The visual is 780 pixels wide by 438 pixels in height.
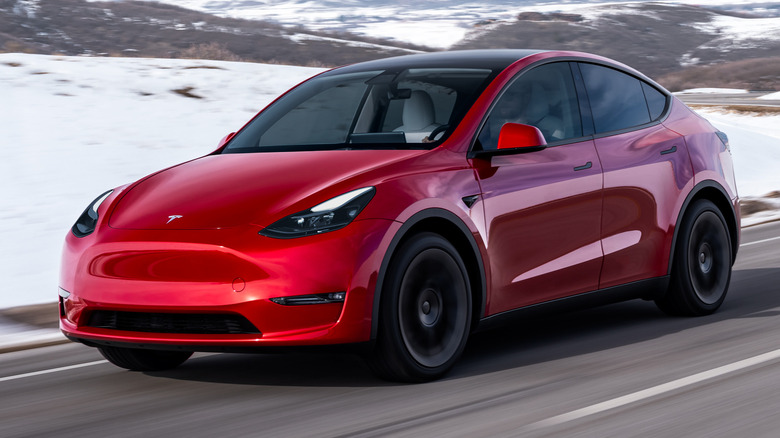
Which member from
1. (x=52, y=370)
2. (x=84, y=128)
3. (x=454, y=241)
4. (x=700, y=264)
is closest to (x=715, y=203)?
(x=700, y=264)

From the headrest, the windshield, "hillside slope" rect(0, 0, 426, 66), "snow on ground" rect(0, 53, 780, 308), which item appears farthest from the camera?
"hillside slope" rect(0, 0, 426, 66)

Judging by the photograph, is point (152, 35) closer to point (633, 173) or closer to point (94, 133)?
point (94, 133)

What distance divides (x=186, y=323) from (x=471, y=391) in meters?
1.28

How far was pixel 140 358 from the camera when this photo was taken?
5832 mm

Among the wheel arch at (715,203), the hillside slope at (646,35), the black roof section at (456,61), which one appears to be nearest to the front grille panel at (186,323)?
the black roof section at (456,61)

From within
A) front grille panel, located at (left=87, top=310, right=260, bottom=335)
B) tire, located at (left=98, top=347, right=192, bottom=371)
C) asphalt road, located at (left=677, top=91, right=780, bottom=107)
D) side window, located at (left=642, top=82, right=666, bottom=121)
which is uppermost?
side window, located at (left=642, top=82, right=666, bottom=121)

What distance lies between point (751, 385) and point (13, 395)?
3.43 metres

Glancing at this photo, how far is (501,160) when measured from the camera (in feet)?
18.5

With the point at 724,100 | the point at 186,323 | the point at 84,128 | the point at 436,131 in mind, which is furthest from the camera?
the point at 724,100

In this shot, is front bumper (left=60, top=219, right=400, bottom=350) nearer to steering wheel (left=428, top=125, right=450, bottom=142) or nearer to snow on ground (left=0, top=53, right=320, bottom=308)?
steering wheel (left=428, top=125, right=450, bottom=142)

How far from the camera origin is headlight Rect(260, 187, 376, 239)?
484cm

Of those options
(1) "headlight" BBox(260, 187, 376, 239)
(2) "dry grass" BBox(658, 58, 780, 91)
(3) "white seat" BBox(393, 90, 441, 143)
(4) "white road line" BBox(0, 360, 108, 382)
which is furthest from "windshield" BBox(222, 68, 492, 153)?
(2) "dry grass" BBox(658, 58, 780, 91)

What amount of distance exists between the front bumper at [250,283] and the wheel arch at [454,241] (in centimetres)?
8

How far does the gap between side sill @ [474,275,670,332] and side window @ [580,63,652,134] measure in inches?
35.3
